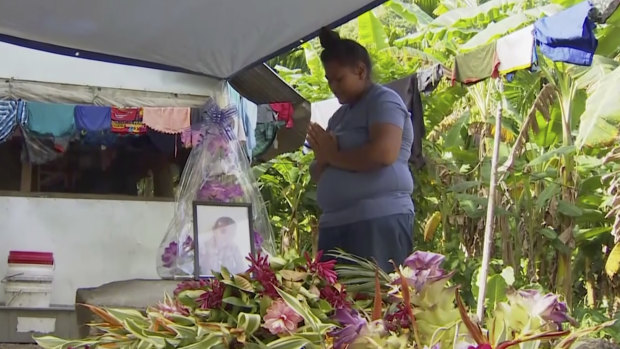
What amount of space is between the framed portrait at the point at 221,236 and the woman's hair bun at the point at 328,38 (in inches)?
46.6

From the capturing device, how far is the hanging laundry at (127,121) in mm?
7343

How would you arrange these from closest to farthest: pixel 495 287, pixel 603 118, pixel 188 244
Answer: pixel 188 244 < pixel 495 287 < pixel 603 118

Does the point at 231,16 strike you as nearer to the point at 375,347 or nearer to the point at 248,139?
the point at 375,347

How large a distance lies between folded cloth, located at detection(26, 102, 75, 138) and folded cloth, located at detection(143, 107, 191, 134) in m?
0.71

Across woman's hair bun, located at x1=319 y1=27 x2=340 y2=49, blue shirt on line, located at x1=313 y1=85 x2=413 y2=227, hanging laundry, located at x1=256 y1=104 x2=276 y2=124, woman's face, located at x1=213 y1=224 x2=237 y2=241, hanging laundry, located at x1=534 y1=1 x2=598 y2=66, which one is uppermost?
hanging laundry, located at x1=534 y1=1 x2=598 y2=66

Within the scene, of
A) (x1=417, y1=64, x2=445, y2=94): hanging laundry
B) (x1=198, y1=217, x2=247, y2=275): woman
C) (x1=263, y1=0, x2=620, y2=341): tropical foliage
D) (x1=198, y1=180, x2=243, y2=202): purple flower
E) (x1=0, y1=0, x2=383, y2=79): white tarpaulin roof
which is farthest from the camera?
(x1=417, y1=64, x2=445, y2=94): hanging laundry

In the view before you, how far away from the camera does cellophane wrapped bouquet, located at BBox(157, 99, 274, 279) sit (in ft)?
14.7

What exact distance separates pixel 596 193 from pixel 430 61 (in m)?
3.13

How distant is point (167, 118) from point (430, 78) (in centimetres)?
274

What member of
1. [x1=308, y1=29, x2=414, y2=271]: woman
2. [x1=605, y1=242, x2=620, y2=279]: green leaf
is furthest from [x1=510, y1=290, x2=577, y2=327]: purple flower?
[x1=605, y1=242, x2=620, y2=279]: green leaf

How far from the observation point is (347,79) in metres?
2.90

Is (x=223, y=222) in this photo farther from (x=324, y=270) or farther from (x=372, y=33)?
(x=372, y=33)

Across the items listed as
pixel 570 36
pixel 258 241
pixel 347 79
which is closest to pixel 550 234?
pixel 570 36

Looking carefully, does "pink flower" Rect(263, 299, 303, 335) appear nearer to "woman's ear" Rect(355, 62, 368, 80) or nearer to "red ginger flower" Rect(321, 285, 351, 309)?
"red ginger flower" Rect(321, 285, 351, 309)
